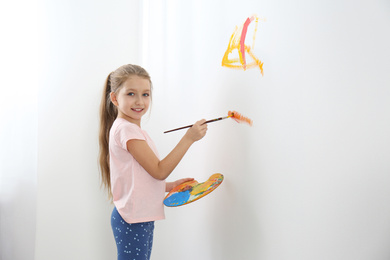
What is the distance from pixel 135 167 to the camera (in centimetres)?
119

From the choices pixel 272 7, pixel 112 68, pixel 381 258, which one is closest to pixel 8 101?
pixel 112 68

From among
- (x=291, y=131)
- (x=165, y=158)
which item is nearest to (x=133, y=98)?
(x=165, y=158)

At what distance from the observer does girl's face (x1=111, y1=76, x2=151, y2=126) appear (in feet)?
4.04

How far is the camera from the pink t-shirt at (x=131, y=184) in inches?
46.5

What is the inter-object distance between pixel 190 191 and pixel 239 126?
0.80 feet

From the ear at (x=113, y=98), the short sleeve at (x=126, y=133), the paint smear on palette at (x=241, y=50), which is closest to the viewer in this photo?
the paint smear on palette at (x=241, y=50)

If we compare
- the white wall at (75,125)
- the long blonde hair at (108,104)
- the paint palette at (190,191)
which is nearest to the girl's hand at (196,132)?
the paint palette at (190,191)

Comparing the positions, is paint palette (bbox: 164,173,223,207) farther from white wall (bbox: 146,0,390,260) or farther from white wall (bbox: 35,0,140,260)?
white wall (bbox: 35,0,140,260)

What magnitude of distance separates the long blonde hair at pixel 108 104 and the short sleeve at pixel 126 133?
145mm

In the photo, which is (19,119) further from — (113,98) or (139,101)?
(139,101)

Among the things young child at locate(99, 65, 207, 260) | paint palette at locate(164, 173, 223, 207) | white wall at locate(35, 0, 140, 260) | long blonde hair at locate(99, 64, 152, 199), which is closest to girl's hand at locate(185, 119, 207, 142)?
young child at locate(99, 65, 207, 260)

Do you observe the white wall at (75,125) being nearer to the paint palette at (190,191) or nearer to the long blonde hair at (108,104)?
the long blonde hair at (108,104)

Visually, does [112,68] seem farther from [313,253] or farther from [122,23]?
[313,253]

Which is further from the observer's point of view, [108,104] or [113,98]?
[108,104]
